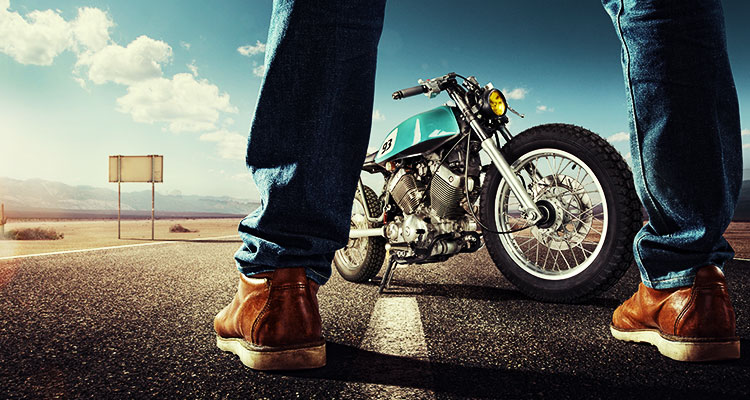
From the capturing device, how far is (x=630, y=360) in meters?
1.26

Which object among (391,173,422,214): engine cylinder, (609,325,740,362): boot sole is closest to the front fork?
(391,173,422,214): engine cylinder

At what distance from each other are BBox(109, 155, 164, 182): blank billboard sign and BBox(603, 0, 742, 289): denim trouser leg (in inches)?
557

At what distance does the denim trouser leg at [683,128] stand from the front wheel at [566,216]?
0.68m

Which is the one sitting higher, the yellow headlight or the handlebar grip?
the handlebar grip

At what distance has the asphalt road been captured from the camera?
105 cm

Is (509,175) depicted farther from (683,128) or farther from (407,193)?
(683,128)

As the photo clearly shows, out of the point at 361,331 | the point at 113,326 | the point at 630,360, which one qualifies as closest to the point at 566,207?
the point at 630,360

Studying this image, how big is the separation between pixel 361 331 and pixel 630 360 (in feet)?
2.91

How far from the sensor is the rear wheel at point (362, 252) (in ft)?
10.5

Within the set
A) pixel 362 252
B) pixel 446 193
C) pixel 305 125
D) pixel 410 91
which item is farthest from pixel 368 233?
pixel 305 125

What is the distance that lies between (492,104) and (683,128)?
146 cm

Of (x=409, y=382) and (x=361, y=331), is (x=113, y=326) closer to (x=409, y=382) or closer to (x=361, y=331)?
(x=361, y=331)

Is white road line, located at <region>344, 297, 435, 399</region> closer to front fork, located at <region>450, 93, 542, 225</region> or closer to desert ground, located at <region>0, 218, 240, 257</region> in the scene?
front fork, located at <region>450, 93, 542, 225</region>

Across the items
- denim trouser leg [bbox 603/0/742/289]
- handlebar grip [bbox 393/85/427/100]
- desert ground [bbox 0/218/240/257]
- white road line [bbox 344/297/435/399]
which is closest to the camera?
white road line [bbox 344/297/435/399]
